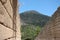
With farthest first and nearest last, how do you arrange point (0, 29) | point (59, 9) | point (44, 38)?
point (44, 38) → point (59, 9) → point (0, 29)

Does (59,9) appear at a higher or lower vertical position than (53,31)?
higher

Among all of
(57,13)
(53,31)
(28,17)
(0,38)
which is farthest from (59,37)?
(28,17)

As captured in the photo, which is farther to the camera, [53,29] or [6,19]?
[53,29]

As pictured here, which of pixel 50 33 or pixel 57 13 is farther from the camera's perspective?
pixel 50 33

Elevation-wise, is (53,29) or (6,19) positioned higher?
(53,29)

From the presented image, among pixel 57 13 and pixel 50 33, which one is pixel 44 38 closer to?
pixel 50 33

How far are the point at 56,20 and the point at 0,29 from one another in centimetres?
454

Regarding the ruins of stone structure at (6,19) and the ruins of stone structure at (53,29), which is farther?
the ruins of stone structure at (53,29)

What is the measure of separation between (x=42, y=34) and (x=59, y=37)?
104 centimetres

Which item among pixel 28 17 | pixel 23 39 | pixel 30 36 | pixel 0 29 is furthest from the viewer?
pixel 28 17

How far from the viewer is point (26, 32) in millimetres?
26906

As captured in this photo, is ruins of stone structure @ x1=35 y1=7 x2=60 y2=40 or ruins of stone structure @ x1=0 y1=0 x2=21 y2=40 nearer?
ruins of stone structure @ x1=0 y1=0 x2=21 y2=40

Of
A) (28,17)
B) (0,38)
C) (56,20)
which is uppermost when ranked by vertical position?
(28,17)

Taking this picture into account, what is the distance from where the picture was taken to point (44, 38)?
6879 millimetres
